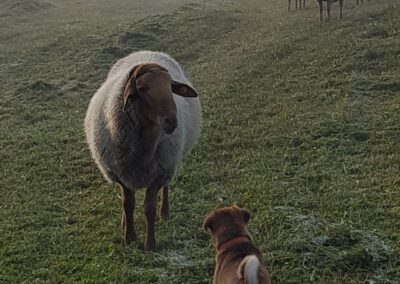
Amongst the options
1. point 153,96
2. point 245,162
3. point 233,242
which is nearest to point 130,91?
point 153,96

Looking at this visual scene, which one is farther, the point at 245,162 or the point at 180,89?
the point at 245,162

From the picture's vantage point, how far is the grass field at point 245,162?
5398 millimetres

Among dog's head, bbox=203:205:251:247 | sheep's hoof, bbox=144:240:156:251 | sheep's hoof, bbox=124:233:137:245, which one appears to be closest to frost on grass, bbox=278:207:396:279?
dog's head, bbox=203:205:251:247

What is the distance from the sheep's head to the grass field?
1202mm

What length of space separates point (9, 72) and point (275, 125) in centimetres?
798

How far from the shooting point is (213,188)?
6938mm

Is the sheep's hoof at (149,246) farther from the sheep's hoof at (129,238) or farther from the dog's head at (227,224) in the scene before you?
the dog's head at (227,224)

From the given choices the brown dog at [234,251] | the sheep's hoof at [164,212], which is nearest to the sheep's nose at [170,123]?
the brown dog at [234,251]

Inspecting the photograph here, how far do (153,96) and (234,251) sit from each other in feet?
5.21

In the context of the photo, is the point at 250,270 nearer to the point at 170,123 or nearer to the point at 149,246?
the point at 170,123

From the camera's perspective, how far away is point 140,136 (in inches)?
224

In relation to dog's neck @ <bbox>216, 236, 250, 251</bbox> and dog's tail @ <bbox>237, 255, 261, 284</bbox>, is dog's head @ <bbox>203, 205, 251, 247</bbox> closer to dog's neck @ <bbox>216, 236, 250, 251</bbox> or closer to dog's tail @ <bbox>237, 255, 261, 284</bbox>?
dog's neck @ <bbox>216, 236, 250, 251</bbox>

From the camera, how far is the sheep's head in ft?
16.5

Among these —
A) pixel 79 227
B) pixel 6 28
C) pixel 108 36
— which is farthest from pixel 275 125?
pixel 6 28
